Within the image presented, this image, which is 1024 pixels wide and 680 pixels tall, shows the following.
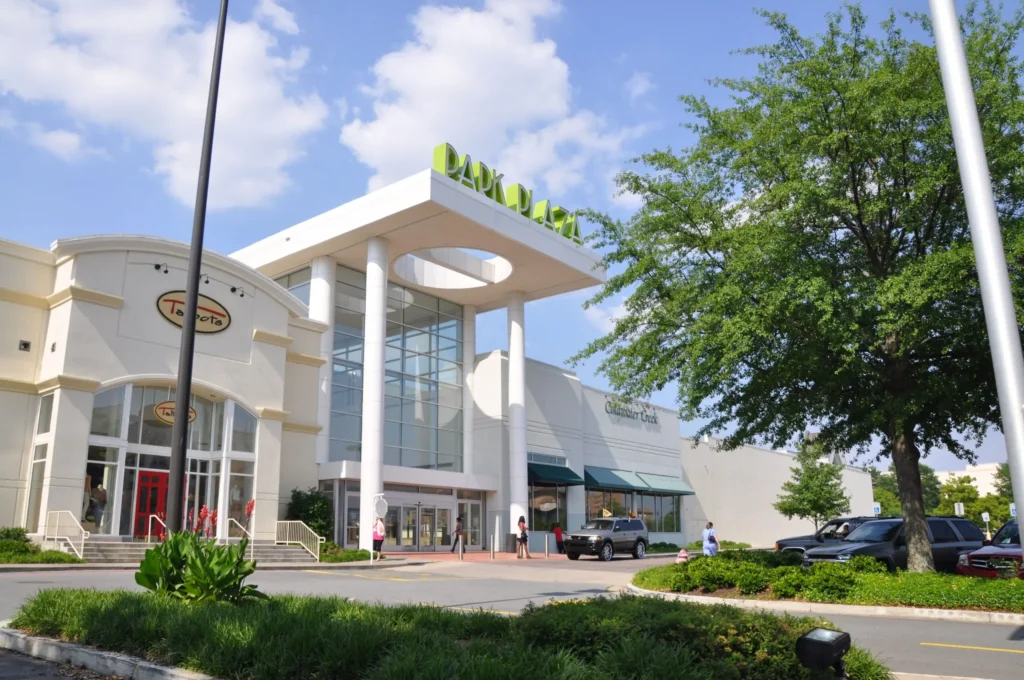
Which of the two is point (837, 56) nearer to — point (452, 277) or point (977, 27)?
point (977, 27)

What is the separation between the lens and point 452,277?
42562 millimetres

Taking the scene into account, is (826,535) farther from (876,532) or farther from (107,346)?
(107,346)

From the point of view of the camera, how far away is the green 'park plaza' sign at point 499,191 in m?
34.6

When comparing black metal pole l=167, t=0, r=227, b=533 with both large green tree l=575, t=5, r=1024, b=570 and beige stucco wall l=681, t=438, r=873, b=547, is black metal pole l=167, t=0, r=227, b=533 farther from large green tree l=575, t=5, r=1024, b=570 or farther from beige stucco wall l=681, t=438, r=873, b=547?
beige stucco wall l=681, t=438, r=873, b=547

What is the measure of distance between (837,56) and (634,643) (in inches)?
571

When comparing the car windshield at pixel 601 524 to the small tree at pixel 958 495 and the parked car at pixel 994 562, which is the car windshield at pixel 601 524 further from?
the small tree at pixel 958 495

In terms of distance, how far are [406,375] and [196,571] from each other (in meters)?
29.8

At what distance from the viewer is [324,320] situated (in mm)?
36031

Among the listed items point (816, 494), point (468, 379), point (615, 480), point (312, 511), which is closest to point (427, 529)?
point (312, 511)

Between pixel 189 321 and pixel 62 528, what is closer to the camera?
pixel 189 321

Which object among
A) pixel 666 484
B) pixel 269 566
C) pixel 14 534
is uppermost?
pixel 666 484

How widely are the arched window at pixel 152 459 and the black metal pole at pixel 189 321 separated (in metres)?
15.1

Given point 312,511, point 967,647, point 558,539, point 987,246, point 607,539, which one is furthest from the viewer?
point 558,539

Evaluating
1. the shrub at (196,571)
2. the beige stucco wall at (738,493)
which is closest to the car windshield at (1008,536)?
the shrub at (196,571)
